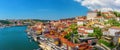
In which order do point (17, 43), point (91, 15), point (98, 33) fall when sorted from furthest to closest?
1. point (91, 15)
2. point (17, 43)
3. point (98, 33)

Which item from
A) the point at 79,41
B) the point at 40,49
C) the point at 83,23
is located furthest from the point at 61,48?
the point at 83,23

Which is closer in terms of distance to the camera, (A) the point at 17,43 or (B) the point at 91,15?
(A) the point at 17,43

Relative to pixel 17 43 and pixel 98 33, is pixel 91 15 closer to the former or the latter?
pixel 17 43

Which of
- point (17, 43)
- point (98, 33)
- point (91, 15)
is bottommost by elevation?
point (17, 43)

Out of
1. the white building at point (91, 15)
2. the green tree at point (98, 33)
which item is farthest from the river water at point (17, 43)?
the white building at point (91, 15)

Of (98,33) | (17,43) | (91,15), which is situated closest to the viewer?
(98,33)

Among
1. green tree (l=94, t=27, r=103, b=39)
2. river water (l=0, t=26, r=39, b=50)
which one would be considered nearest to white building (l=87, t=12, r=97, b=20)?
river water (l=0, t=26, r=39, b=50)

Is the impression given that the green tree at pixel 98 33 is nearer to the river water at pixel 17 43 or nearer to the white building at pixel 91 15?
the river water at pixel 17 43

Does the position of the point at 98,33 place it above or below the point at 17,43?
above

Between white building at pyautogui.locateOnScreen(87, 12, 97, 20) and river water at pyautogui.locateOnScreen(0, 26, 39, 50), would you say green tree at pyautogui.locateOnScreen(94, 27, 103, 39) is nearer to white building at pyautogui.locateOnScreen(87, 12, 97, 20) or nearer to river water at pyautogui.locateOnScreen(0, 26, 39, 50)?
river water at pyautogui.locateOnScreen(0, 26, 39, 50)

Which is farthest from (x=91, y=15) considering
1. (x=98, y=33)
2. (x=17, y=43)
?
(x=98, y=33)

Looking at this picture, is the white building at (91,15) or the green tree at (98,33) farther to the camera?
the white building at (91,15)
